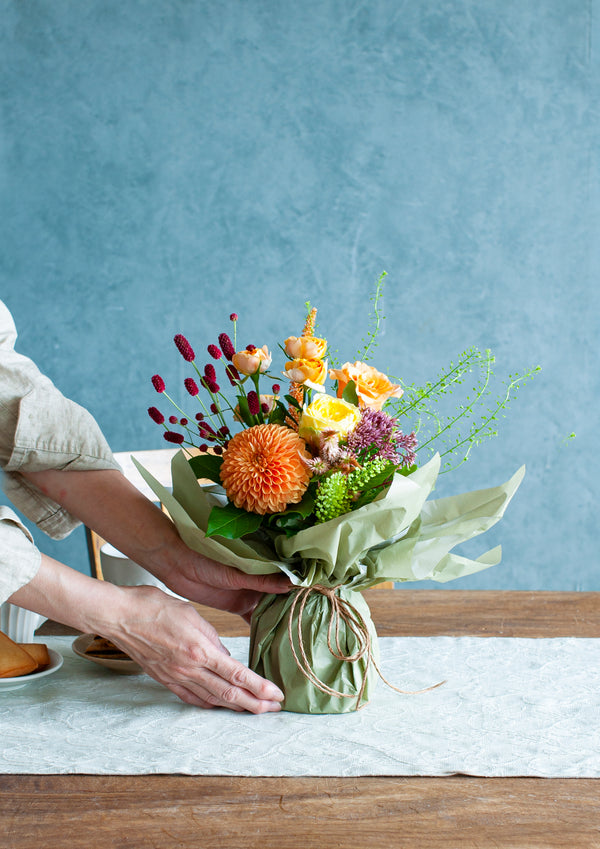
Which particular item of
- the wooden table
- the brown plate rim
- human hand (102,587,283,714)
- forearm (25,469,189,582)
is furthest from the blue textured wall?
the wooden table

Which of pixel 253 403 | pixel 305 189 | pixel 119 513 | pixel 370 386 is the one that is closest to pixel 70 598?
pixel 119 513

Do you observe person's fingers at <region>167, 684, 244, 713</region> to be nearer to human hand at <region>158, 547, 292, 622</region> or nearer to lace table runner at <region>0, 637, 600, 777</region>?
lace table runner at <region>0, 637, 600, 777</region>

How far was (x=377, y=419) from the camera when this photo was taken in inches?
29.5

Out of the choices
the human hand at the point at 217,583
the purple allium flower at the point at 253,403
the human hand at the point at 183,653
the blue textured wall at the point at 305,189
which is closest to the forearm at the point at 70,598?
the human hand at the point at 183,653

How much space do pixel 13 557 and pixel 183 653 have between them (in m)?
0.20

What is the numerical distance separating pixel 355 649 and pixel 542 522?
2232mm

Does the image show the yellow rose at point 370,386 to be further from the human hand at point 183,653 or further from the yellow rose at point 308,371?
the human hand at point 183,653

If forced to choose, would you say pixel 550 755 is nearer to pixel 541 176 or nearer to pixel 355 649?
pixel 355 649

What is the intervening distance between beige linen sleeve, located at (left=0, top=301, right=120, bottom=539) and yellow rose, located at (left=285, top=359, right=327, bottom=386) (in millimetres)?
300

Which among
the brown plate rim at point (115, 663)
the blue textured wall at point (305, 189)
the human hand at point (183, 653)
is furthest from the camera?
the blue textured wall at point (305, 189)

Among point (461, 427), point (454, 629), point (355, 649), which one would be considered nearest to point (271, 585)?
point (355, 649)

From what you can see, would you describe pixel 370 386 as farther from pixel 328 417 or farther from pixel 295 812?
pixel 295 812

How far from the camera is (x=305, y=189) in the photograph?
8.93ft

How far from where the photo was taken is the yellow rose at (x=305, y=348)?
77 cm
